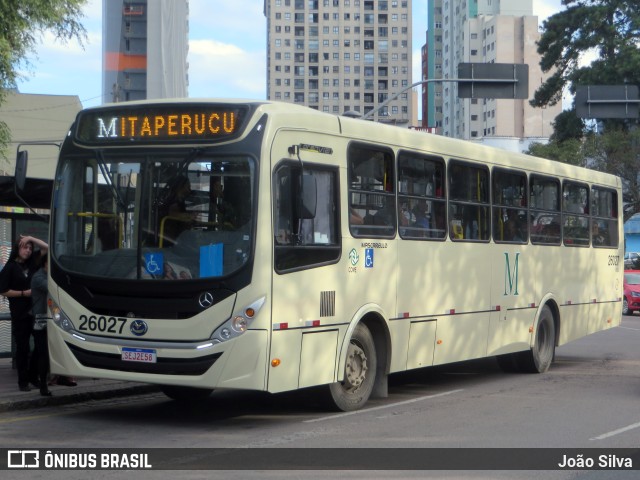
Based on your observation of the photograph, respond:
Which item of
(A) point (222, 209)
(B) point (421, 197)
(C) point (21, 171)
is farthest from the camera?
(B) point (421, 197)

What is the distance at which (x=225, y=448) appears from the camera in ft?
30.6

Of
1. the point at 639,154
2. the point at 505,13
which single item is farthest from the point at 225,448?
the point at 505,13

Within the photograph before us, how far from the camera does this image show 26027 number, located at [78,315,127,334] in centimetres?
1052

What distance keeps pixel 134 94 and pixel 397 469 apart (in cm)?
8129

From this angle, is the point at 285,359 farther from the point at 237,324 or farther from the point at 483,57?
the point at 483,57

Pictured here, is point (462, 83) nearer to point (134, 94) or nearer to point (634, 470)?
point (634, 470)

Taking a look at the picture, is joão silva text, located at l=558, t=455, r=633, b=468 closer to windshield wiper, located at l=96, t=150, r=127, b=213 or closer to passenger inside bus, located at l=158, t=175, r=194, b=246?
passenger inside bus, located at l=158, t=175, r=194, b=246

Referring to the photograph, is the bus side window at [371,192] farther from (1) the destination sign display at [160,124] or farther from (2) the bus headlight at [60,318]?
(2) the bus headlight at [60,318]

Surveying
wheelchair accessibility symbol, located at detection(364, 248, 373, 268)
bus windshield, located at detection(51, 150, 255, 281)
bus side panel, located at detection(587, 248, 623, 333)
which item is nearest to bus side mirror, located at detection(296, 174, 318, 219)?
bus windshield, located at detection(51, 150, 255, 281)

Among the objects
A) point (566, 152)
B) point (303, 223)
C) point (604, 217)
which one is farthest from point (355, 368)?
point (566, 152)

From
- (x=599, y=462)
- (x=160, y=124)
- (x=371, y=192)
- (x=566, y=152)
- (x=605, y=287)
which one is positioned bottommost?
(x=599, y=462)

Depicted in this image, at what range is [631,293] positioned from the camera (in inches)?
1563

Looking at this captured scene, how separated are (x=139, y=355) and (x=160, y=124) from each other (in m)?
2.28

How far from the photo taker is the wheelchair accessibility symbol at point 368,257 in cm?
1186
